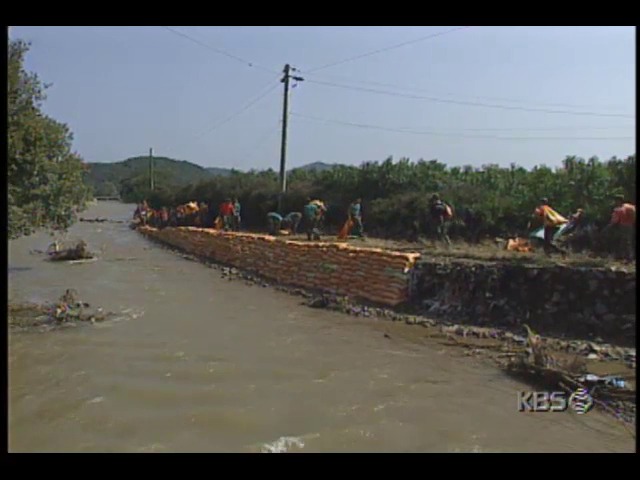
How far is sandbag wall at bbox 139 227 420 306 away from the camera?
13.1m

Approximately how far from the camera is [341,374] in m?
8.38

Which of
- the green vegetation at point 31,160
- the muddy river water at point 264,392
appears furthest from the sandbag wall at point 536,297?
the green vegetation at point 31,160

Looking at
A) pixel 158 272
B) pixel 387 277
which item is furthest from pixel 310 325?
pixel 158 272

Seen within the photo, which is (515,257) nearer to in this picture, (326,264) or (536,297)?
(536,297)

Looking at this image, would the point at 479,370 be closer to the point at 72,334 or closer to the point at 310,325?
the point at 310,325

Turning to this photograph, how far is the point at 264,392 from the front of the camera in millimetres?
7574

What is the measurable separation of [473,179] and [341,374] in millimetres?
15614

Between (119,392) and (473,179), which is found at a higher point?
(473,179)

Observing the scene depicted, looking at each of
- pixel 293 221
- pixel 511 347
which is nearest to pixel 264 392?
A: pixel 511 347

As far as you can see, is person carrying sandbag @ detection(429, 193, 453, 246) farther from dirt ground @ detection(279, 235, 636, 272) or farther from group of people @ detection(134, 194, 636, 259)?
dirt ground @ detection(279, 235, 636, 272)

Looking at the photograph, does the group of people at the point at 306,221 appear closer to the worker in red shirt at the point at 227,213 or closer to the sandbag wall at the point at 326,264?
the sandbag wall at the point at 326,264

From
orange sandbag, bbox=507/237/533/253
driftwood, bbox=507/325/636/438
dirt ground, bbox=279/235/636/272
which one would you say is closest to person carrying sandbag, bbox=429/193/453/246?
dirt ground, bbox=279/235/636/272

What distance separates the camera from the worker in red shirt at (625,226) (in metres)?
11.4

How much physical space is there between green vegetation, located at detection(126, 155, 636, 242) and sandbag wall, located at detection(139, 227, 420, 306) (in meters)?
4.37
